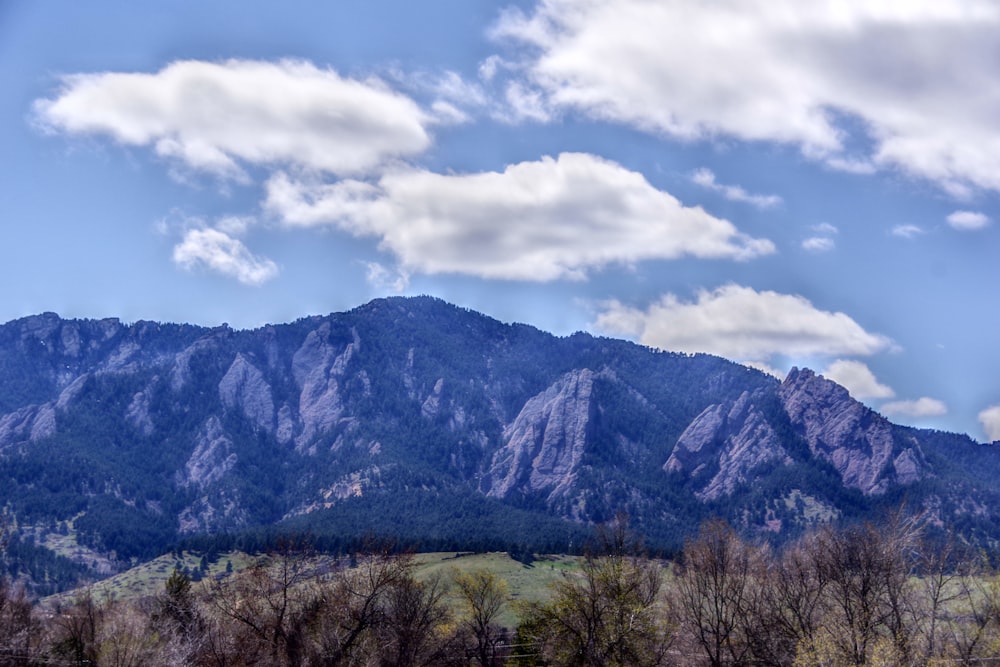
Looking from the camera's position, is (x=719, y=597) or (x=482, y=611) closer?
(x=719, y=597)

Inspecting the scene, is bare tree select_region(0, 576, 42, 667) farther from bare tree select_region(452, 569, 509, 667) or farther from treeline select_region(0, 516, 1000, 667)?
bare tree select_region(452, 569, 509, 667)

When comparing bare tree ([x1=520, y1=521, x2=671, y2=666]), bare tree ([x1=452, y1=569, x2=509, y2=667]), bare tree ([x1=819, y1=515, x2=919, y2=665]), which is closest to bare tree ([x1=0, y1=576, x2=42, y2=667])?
bare tree ([x1=452, y1=569, x2=509, y2=667])

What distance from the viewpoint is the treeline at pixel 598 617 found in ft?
259

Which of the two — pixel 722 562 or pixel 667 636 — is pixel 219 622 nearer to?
pixel 667 636

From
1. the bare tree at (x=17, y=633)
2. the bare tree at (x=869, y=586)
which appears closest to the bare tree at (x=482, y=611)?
the bare tree at (x=869, y=586)

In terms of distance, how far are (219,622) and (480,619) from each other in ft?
99.2

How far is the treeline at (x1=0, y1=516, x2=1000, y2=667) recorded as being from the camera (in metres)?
79.0

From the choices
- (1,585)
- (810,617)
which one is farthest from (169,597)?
(810,617)

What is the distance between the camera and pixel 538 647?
9756 cm

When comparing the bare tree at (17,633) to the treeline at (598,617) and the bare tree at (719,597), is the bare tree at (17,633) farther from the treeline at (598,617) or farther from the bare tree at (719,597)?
the bare tree at (719,597)

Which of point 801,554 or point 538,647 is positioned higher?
point 801,554

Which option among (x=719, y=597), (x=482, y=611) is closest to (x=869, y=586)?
(x=719, y=597)

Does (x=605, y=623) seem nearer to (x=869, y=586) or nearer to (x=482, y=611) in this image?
(x=482, y=611)

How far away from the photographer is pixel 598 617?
86750mm
